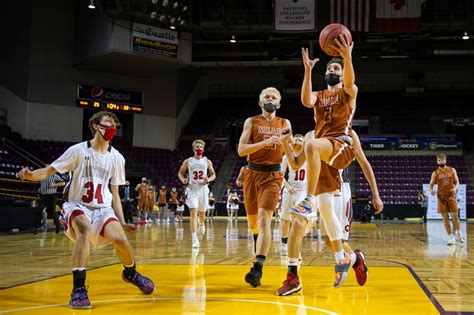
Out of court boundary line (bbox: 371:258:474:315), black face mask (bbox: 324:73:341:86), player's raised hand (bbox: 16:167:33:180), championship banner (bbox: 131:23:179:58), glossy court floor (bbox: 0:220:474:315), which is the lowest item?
glossy court floor (bbox: 0:220:474:315)

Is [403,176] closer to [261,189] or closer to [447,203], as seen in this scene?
[447,203]

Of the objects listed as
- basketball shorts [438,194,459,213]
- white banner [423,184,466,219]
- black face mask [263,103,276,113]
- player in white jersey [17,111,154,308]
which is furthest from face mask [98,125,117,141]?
white banner [423,184,466,219]

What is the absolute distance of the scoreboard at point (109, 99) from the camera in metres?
28.1

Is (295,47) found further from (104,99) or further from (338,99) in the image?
(338,99)

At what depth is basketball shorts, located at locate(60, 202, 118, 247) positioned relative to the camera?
4793mm

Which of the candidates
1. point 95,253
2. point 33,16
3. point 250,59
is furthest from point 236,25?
point 95,253

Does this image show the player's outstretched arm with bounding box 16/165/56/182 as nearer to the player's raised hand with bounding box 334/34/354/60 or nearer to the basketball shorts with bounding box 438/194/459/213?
the player's raised hand with bounding box 334/34/354/60

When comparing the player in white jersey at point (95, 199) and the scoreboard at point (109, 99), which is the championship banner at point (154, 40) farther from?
the player in white jersey at point (95, 199)

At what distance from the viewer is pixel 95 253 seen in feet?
29.3

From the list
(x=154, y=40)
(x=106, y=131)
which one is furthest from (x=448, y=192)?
(x=154, y=40)

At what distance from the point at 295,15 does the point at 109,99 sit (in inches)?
445

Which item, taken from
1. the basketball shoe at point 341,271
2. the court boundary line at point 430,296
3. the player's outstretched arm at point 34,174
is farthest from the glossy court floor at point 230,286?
the player's outstretched arm at point 34,174

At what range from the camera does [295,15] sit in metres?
23.1

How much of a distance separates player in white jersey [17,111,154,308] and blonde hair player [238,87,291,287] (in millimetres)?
1384
